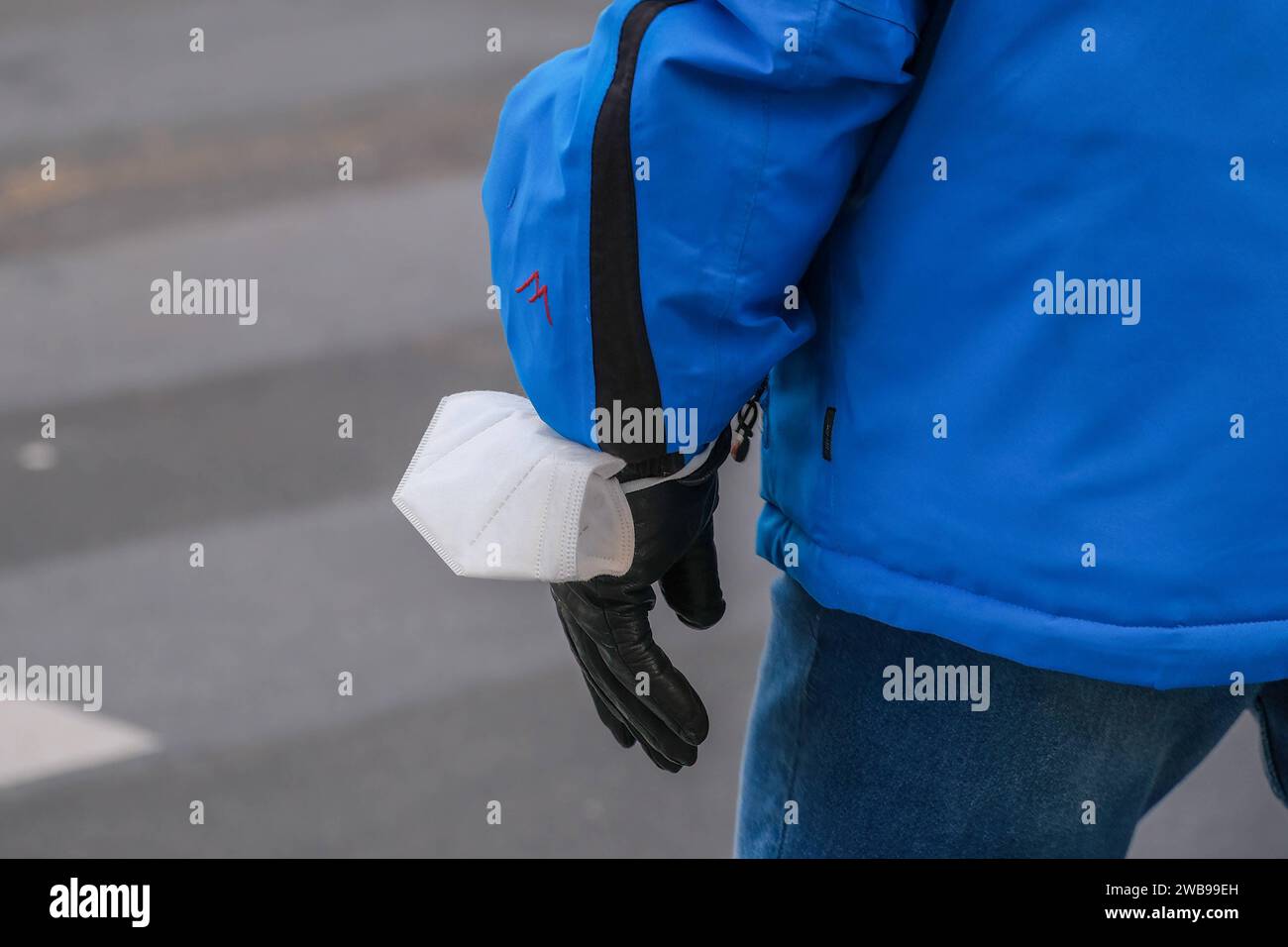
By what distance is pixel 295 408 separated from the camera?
14.0 ft

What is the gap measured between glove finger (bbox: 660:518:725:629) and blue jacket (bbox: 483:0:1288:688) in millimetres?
292

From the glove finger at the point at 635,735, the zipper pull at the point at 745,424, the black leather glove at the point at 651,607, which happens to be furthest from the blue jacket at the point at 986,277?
the glove finger at the point at 635,735

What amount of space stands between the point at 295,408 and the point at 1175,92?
132 inches

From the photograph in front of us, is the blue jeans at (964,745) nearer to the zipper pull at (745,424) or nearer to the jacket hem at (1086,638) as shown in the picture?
the jacket hem at (1086,638)

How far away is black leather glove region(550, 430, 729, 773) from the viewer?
149 centimetres

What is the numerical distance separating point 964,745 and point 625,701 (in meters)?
0.37

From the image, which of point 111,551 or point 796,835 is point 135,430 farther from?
point 796,835

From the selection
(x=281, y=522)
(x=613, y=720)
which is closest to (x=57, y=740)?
(x=281, y=522)

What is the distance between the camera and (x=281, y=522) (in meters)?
3.83

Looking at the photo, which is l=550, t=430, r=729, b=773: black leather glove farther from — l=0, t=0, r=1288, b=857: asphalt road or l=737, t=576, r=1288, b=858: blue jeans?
l=0, t=0, r=1288, b=857: asphalt road

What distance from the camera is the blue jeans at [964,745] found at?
1396mm

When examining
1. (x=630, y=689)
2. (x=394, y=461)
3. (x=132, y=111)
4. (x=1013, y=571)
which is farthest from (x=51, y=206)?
(x=1013, y=571)

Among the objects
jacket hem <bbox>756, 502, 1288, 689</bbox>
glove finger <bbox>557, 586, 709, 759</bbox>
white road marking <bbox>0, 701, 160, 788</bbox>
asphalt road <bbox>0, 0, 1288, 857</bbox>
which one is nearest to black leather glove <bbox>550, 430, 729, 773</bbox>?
glove finger <bbox>557, 586, 709, 759</bbox>

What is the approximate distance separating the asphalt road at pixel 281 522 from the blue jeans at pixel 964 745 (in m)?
1.54
